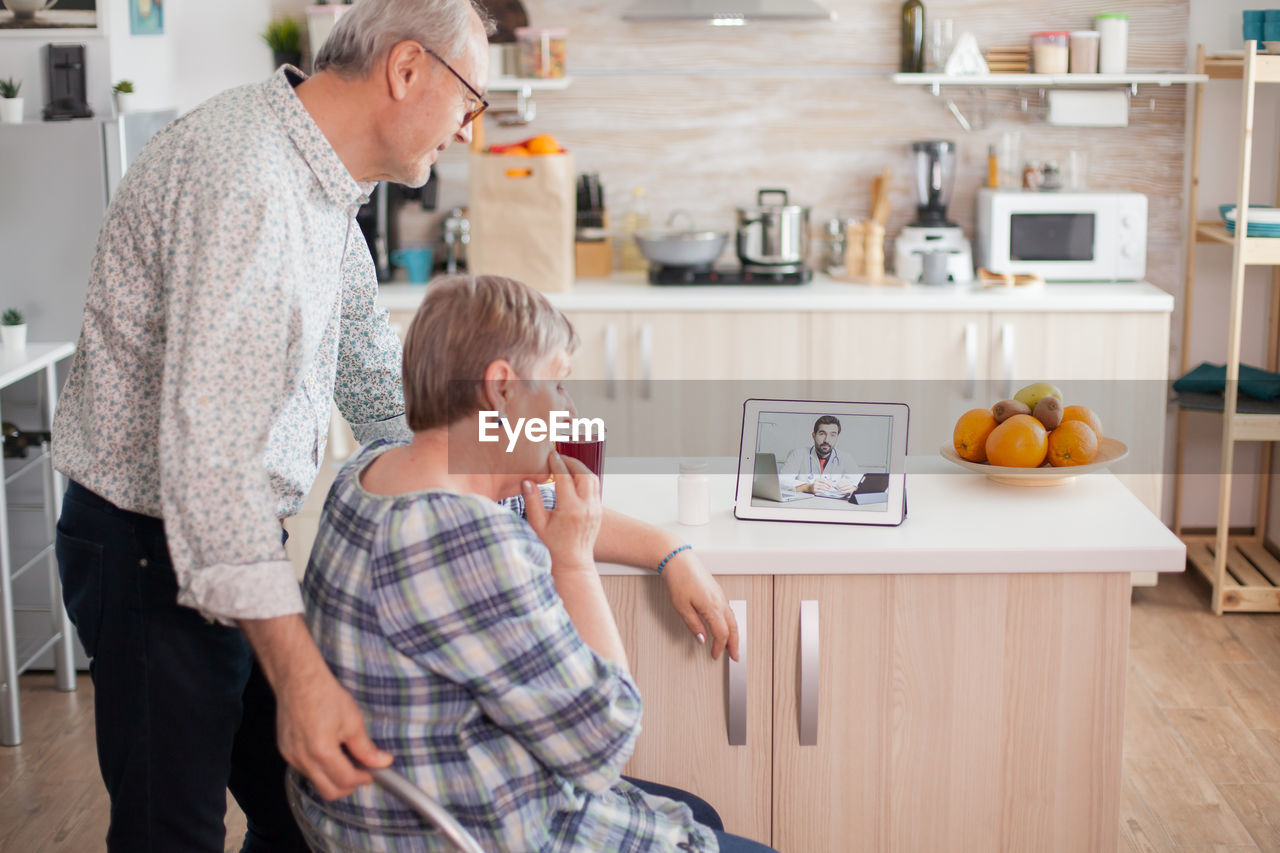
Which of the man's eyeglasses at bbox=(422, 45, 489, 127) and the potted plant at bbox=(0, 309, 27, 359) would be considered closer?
the man's eyeglasses at bbox=(422, 45, 489, 127)

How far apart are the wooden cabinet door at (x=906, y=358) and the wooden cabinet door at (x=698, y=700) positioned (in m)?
1.99

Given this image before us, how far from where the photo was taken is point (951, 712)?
5.59 feet

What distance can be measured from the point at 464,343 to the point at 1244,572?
3110 mm

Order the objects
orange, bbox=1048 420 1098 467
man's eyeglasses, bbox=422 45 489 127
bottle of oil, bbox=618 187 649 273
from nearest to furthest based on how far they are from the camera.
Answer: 1. man's eyeglasses, bbox=422 45 489 127
2. orange, bbox=1048 420 1098 467
3. bottle of oil, bbox=618 187 649 273

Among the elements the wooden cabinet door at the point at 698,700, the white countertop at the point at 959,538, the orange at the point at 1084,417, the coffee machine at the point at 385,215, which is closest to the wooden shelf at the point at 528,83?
the coffee machine at the point at 385,215

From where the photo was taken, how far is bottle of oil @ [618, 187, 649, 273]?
162 inches

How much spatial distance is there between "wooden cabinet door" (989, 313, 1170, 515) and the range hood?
1051mm

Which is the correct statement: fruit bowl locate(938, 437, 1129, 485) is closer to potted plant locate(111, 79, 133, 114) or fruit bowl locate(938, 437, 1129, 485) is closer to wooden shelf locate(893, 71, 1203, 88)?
wooden shelf locate(893, 71, 1203, 88)

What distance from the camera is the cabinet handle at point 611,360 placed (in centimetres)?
367

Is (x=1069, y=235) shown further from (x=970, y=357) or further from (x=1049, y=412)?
(x=1049, y=412)

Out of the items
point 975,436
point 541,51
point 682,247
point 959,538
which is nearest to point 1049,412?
point 975,436

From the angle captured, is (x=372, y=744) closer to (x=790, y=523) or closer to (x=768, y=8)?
(x=790, y=523)

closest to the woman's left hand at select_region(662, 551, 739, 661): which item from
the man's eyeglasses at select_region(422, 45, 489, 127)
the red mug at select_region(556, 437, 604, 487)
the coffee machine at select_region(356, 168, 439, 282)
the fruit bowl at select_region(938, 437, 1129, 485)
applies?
the red mug at select_region(556, 437, 604, 487)

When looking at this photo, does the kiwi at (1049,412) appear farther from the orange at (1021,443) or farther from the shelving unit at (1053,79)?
the shelving unit at (1053,79)
